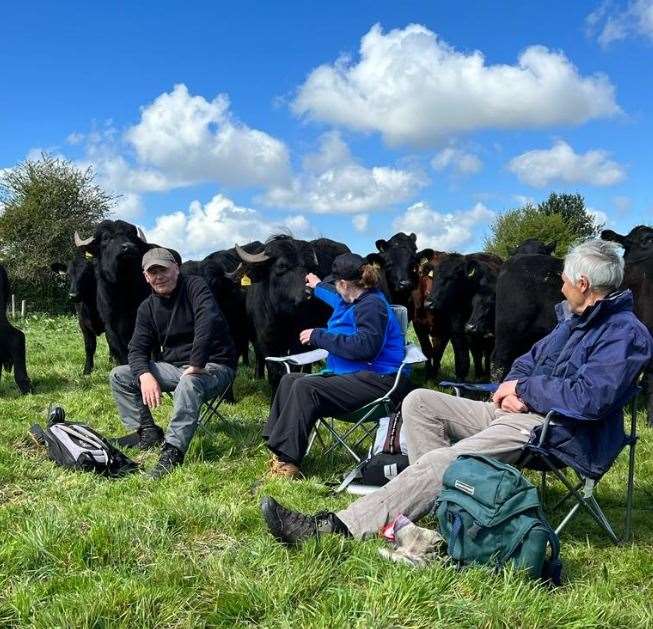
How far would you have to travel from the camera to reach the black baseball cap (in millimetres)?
5617

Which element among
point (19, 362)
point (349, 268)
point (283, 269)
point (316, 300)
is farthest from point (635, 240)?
point (19, 362)

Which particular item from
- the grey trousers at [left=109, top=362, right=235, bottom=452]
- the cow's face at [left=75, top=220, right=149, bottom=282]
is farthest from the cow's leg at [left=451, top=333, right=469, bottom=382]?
the grey trousers at [left=109, top=362, right=235, bottom=452]

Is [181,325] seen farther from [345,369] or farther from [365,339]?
[365,339]

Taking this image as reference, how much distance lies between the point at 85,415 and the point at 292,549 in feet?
15.9

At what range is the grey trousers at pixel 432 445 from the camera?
3.86 meters

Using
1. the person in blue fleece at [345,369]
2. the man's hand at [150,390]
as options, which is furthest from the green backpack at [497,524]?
the man's hand at [150,390]

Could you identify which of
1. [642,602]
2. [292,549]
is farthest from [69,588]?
[642,602]

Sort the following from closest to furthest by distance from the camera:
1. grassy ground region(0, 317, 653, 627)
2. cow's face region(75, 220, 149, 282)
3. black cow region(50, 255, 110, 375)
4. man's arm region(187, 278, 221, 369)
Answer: grassy ground region(0, 317, 653, 627) < man's arm region(187, 278, 221, 369) < cow's face region(75, 220, 149, 282) < black cow region(50, 255, 110, 375)

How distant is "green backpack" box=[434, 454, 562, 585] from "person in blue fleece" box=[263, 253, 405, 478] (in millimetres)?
1801

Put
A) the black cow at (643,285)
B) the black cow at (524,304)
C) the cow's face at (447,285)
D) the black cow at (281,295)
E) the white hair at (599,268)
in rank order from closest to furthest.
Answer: the white hair at (599,268) → the black cow at (643,285) → the black cow at (524,304) → the black cow at (281,295) → the cow's face at (447,285)

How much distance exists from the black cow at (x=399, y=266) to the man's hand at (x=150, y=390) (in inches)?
240

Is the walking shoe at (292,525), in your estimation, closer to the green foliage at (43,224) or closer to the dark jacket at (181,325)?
the dark jacket at (181,325)

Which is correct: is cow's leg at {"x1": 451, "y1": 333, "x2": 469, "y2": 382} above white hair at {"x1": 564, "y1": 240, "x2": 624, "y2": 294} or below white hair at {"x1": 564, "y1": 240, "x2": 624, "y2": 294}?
below

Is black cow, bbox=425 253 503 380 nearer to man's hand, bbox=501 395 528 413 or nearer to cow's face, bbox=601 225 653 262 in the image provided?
cow's face, bbox=601 225 653 262
